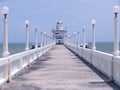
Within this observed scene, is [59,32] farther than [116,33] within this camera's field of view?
Yes

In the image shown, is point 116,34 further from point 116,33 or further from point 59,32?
point 59,32

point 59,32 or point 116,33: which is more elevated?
point 59,32

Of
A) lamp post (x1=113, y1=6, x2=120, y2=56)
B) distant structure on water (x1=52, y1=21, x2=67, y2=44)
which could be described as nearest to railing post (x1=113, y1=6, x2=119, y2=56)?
lamp post (x1=113, y1=6, x2=120, y2=56)

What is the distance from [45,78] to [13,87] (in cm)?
308

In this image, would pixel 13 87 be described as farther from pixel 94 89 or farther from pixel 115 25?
pixel 115 25

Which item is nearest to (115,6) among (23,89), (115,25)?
(115,25)

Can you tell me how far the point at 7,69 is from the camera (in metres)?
16.6

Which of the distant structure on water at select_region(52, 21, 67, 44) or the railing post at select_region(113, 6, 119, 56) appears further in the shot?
the distant structure on water at select_region(52, 21, 67, 44)

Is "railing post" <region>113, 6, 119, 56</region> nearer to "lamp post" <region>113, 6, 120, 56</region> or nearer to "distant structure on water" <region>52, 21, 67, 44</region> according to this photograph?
"lamp post" <region>113, 6, 120, 56</region>

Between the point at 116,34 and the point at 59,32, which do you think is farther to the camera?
the point at 59,32

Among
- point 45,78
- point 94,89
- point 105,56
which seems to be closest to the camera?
point 94,89

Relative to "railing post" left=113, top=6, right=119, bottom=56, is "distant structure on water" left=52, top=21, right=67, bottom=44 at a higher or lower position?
higher

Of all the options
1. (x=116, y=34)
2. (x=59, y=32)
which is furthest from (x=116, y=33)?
(x=59, y=32)

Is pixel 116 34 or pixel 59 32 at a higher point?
pixel 59 32
